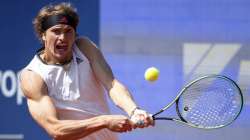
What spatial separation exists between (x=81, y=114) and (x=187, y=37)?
1.46 meters

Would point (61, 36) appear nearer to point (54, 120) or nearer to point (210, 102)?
point (54, 120)

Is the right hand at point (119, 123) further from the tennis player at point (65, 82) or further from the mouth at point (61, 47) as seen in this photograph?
the mouth at point (61, 47)

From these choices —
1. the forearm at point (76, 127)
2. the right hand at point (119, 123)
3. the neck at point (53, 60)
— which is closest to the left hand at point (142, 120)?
the right hand at point (119, 123)

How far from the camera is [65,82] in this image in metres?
3.16

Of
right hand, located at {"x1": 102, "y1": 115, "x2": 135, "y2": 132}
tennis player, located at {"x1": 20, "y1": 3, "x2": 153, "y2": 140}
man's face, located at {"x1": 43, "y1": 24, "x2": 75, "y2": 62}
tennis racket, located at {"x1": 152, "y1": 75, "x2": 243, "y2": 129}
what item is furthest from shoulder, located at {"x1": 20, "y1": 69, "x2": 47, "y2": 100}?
tennis racket, located at {"x1": 152, "y1": 75, "x2": 243, "y2": 129}

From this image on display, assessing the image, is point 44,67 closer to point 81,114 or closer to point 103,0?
point 81,114

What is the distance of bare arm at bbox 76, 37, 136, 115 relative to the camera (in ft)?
A: 10.2

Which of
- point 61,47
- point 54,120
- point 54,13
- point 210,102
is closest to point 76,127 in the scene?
point 54,120

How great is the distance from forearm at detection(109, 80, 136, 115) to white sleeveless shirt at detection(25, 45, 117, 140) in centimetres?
9

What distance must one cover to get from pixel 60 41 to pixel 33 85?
21cm

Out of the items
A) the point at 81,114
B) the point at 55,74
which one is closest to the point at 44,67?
the point at 55,74

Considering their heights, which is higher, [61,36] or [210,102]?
[61,36]

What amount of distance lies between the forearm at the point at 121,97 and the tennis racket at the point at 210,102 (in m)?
0.23

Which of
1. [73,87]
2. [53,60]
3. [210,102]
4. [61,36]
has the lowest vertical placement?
[210,102]
